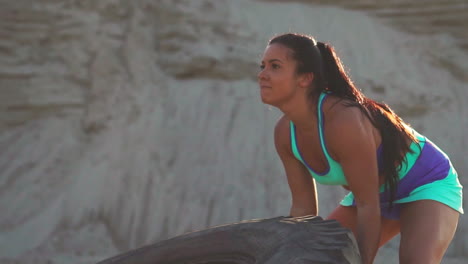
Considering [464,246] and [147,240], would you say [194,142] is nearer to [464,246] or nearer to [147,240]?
[147,240]

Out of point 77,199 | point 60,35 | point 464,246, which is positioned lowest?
point 464,246

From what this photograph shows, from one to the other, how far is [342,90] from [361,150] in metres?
0.37

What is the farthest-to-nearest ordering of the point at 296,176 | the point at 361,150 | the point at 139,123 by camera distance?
the point at 139,123, the point at 296,176, the point at 361,150

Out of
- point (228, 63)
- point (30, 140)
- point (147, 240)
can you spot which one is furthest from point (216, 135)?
point (30, 140)

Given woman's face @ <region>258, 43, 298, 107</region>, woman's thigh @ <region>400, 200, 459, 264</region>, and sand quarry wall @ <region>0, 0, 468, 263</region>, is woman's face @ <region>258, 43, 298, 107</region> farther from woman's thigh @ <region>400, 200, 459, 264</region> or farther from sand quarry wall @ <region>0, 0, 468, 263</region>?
sand quarry wall @ <region>0, 0, 468, 263</region>

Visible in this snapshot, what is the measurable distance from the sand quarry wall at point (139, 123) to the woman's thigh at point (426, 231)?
214 inches

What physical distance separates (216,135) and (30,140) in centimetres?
220

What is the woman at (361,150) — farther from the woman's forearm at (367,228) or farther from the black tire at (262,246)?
the black tire at (262,246)

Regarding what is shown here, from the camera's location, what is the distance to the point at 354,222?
13.3 feet

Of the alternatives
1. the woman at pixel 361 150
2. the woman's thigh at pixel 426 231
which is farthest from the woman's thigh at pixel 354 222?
the woman's thigh at pixel 426 231

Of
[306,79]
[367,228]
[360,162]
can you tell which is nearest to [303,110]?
[306,79]

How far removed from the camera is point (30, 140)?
9.49m

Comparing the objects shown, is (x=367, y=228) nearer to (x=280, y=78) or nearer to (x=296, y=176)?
(x=296, y=176)

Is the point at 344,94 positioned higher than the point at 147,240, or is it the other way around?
the point at 344,94
